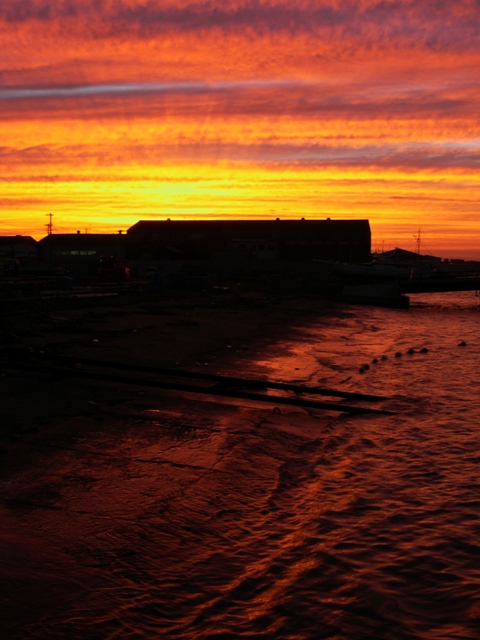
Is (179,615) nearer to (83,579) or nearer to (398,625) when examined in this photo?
(83,579)

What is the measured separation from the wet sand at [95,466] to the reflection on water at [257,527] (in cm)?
3

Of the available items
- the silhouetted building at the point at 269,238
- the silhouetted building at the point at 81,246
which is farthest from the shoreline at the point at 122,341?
the silhouetted building at the point at 81,246

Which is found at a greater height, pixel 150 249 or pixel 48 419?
pixel 150 249

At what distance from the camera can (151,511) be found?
739 cm

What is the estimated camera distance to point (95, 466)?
8.66 meters

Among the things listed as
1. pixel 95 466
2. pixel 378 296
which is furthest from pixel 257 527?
pixel 378 296

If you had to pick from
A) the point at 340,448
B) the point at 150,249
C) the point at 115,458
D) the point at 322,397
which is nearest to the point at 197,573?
the point at 115,458

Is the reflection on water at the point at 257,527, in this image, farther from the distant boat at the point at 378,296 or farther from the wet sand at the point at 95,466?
the distant boat at the point at 378,296

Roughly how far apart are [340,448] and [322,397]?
4088 mm

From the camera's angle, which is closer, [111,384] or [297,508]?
[297,508]

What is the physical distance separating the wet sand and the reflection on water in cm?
3

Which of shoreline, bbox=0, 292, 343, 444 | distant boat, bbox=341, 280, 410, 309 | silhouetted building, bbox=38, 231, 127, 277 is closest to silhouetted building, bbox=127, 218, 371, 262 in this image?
silhouetted building, bbox=38, 231, 127, 277

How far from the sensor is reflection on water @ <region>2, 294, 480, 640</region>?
213 inches

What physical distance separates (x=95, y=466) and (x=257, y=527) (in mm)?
2422
